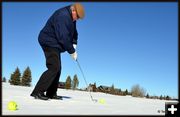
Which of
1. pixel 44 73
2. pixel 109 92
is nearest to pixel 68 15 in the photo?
pixel 44 73

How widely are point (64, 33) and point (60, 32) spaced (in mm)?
78

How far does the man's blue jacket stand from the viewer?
8078 millimetres

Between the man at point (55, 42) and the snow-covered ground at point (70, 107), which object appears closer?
the snow-covered ground at point (70, 107)

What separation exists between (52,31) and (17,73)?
4037 cm

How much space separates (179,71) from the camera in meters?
7.87

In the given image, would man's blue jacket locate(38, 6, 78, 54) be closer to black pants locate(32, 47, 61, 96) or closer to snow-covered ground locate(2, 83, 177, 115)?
black pants locate(32, 47, 61, 96)

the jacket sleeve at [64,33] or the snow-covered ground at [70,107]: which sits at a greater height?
the jacket sleeve at [64,33]

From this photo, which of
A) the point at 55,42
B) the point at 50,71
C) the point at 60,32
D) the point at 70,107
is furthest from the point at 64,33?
the point at 70,107

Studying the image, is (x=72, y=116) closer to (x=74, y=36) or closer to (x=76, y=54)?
(x=76, y=54)

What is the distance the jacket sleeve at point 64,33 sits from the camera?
26.5ft

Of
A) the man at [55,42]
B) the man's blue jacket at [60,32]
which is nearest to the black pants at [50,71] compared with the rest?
the man at [55,42]

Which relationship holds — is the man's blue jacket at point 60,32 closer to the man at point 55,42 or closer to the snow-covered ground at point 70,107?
the man at point 55,42

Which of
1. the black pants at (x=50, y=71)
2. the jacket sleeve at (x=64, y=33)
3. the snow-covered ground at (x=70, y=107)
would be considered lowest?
the snow-covered ground at (x=70, y=107)

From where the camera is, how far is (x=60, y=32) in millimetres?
8062
